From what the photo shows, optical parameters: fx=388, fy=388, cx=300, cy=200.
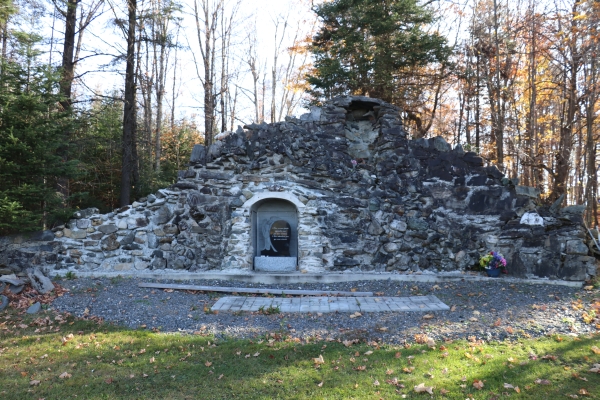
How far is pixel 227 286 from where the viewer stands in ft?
25.8

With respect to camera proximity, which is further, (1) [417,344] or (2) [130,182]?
(2) [130,182]

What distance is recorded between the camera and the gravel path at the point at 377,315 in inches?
201

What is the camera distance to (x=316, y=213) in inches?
350

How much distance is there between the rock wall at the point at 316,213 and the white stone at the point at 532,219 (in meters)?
0.03

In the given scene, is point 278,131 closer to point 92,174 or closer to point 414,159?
point 414,159

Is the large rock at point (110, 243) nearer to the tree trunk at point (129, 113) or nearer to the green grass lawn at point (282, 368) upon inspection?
the green grass lawn at point (282, 368)

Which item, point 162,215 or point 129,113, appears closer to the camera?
point 162,215

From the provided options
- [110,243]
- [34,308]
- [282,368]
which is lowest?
[282,368]

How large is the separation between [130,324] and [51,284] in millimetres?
2733

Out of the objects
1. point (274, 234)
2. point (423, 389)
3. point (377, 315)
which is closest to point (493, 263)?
point (377, 315)

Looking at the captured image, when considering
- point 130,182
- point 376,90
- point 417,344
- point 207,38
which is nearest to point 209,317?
point 417,344

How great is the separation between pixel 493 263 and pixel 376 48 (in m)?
9.42

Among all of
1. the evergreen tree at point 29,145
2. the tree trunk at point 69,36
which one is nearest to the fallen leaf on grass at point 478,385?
the evergreen tree at point 29,145

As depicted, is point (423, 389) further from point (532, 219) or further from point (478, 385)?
point (532, 219)
